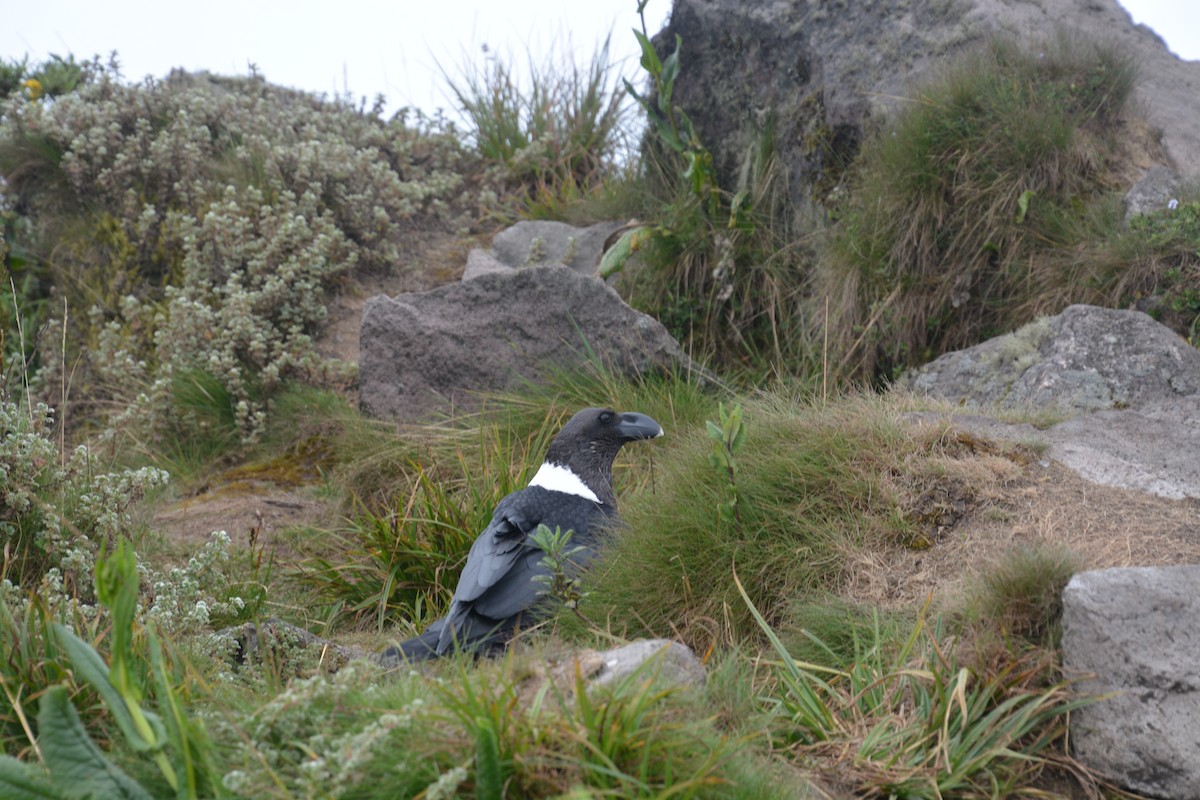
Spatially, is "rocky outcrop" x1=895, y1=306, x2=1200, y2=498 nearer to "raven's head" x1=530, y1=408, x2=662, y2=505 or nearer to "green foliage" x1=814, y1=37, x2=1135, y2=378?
"green foliage" x1=814, y1=37, x2=1135, y2=378

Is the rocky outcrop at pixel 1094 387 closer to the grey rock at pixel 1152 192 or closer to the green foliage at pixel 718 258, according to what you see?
the grey rock at pixel 1152 192

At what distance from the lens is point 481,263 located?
781cm

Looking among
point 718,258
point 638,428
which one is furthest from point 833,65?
point 638,428

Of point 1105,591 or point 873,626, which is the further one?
point 873,626

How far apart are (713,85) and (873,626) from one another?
5242 mm

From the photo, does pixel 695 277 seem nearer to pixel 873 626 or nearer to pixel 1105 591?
→ pixel 873 626

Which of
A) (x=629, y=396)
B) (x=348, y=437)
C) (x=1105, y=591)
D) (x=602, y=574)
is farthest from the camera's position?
(x=348, y=437)

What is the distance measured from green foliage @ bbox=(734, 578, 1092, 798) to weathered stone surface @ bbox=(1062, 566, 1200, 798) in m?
0.07

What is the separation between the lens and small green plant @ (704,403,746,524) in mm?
3533

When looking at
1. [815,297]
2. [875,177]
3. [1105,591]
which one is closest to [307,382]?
[815,297]

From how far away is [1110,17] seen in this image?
769 centimetres

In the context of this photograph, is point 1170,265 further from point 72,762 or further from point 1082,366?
point 72,762

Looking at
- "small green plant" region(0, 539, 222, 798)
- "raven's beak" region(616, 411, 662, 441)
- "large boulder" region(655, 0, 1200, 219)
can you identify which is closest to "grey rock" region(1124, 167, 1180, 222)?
"large boulder" region(655, 0, 1200, 219)

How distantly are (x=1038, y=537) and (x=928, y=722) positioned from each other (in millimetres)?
886
